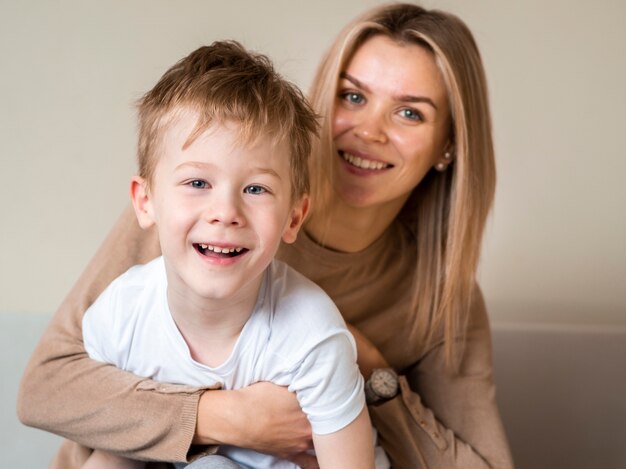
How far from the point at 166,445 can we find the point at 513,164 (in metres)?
1.57

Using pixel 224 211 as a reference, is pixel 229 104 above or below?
above

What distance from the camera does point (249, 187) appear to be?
1366mm

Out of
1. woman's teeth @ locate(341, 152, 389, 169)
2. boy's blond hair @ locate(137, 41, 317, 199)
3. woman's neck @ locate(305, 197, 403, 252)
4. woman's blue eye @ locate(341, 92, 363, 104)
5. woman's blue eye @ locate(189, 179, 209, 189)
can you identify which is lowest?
woman's neck @ locate(305, 197, 403, 252)

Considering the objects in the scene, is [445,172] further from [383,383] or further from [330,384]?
[330,384]

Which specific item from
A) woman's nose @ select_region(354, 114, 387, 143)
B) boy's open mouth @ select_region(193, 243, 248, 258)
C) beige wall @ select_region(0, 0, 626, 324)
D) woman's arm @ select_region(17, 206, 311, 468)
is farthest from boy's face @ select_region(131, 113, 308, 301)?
beige wall @ select_region(0, 0, 626, 324)

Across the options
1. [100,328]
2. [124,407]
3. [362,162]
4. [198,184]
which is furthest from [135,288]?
[362,162]

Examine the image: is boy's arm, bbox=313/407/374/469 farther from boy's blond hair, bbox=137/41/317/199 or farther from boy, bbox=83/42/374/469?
boy's blond hair, bbox=137/41/317/199

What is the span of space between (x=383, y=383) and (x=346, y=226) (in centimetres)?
31

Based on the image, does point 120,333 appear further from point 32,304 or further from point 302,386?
point 32,304

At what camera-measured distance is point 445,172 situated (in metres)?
1.98

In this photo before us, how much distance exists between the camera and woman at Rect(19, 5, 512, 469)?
1.58m

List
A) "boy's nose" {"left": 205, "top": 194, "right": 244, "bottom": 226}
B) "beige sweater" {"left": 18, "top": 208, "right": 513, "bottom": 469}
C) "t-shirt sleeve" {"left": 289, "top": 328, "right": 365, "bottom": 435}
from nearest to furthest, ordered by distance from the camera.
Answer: "boy's nose" {"left": 205, "top": 194, "right": 244, "bottom": 226}, "t-shirt sleeve" {"left": 289, "top": 328, "right": 365, "bottom": 435}, "beige sweater" {"left": 18, "top": 208, "right": 513, "bottom": 469}

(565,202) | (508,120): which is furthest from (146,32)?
(565,202)

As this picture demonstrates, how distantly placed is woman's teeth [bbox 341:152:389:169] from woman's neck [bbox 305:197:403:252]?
0.28 feet
